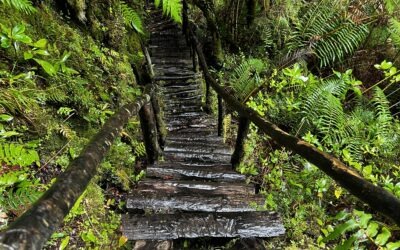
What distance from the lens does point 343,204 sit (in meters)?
4.73

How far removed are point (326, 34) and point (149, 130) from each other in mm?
5042

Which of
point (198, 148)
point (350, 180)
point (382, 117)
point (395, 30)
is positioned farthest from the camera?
point (395, 30)

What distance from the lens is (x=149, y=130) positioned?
3285 millimetres

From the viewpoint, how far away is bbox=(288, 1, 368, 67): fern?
6.43m

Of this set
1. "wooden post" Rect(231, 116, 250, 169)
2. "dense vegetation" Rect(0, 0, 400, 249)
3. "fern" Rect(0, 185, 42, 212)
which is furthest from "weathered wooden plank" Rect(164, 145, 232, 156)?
"fern" Rect(0, 185, 42, 212)

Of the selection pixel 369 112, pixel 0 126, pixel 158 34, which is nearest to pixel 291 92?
pixel 369 112

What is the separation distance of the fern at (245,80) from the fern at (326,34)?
1201 mm

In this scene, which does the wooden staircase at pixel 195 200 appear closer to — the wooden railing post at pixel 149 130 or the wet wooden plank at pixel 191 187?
the wet wooden plank at pixel 191 187

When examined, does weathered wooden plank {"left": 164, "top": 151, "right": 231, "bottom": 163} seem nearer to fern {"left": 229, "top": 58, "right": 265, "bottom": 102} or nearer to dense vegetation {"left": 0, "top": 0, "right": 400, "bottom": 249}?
dense vegetation {"left": 0, "top": 0, "right": 400, "bottom": 249}

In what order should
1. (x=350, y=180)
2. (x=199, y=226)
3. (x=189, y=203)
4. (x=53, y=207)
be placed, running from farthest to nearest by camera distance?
(x=189, y=203), (x=199, y=226), (x=350, y=180), (x=53, y=207)

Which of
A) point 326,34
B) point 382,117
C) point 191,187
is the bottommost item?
point 382,117

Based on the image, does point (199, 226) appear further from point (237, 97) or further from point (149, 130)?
point (237, 97)

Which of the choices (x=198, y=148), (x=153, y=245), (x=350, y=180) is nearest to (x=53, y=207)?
(x=350, y=180)

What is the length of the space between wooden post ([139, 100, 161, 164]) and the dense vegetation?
0.44 m
